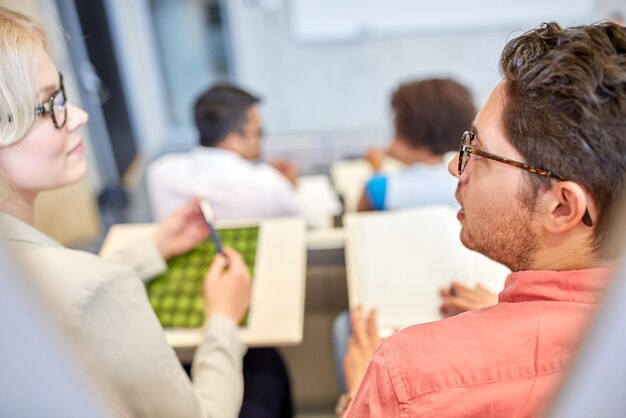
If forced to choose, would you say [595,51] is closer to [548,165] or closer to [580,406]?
[548,165]

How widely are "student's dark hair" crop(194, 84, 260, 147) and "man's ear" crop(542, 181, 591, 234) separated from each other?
1.30 m

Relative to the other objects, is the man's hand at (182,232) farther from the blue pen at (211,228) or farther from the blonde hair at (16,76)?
the blonde hair at (16,76)

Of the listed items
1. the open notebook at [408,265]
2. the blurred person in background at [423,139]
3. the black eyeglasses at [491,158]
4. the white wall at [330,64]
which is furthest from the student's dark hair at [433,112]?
the white wall at [330,64]

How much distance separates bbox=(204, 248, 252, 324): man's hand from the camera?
2.82 feet

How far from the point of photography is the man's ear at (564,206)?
460mm

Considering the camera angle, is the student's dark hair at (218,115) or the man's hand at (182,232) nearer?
the man's hand at (182,232)

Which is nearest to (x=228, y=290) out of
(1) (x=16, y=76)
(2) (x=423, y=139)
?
(1) (x=16, y=76)

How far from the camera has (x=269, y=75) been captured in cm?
317

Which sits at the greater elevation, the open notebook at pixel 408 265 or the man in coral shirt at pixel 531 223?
the man in coral shirt at pixel 531 223

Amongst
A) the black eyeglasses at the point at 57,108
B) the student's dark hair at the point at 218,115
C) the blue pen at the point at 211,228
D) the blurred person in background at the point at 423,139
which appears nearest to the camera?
the black eyeglasses at the point at 57,108

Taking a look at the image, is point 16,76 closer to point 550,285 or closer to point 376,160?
point 550,285

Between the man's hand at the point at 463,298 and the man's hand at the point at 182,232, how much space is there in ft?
1.83

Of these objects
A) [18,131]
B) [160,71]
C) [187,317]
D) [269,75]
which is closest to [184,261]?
[187,317]

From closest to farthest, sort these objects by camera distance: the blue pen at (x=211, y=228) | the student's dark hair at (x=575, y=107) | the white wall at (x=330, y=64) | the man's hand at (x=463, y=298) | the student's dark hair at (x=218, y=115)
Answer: the student's dark hair at (x=575, y=107)
the man's hand at (x=463, y=298)
the blue pen at (x=211, y=228)
the student's dark hair at (x=218, y=115)
the white wall at (x=330, y=64)
